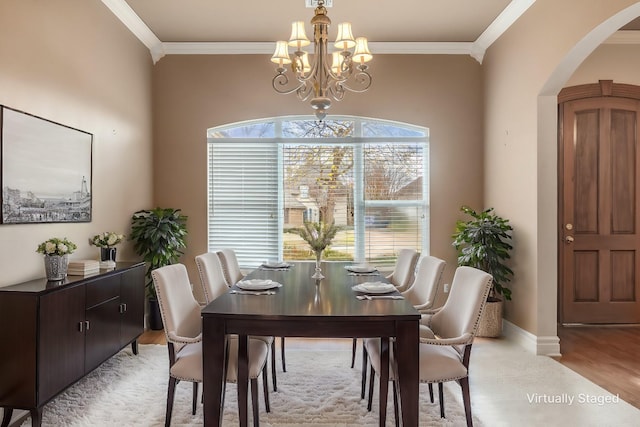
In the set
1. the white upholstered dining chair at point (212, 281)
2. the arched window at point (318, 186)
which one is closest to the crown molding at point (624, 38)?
the arched window at point (318, 186)

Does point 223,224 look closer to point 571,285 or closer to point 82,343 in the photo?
point 82,343

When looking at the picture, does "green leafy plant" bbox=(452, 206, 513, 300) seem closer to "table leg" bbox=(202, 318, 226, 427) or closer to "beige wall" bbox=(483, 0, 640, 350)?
"beige wall" bbox=(483, 0, 640, 350)

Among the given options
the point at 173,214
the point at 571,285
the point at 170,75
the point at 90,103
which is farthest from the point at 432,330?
the point at 170,75

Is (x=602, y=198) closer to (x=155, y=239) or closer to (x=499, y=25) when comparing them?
(x=499, y=25)

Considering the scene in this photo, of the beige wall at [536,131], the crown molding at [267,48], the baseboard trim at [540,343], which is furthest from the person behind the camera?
the crown molding at [267,48]

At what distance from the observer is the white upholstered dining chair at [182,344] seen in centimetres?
223

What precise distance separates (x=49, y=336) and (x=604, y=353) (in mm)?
4502

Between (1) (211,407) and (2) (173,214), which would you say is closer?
(1) (211,407)

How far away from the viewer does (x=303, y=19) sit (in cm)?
431

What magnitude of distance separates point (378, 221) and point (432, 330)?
2519 mm

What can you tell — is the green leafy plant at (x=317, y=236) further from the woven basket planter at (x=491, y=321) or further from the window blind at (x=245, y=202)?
the woven basket planter at (x=491, y=321)

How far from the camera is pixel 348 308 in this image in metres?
2.14

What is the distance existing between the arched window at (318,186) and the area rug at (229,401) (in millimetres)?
1905

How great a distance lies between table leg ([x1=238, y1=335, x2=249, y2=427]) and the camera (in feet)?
7.12
